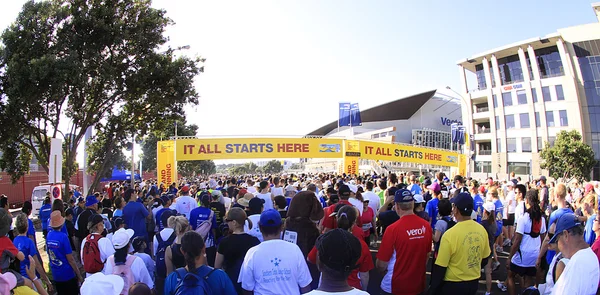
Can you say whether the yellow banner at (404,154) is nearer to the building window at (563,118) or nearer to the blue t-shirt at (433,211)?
the blue t-shirt at (433,211)

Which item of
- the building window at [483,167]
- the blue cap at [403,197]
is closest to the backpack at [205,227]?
the blue cap at [403,197]

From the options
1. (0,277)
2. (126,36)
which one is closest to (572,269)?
(0,277)

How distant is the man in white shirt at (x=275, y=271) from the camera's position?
325cm

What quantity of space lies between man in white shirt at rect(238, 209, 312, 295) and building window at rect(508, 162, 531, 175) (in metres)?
49.8

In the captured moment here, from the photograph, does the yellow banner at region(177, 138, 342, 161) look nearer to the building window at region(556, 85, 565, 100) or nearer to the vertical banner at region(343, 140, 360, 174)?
the vertical banner at region(343, 140, 360, 174)

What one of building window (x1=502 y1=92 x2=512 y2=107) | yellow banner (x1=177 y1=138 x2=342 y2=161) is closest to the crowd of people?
yellow banner (x1=177 y1=138 x2=342 y2=161)

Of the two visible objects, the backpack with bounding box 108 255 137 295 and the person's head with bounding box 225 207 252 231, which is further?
the person's head with bounding box 225 207 252 231

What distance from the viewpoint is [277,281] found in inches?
128

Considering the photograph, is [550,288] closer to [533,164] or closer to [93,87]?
[93,87]

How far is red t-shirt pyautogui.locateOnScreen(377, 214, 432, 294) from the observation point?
13.3 feet

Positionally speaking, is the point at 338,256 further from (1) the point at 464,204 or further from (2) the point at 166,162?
(2) the point at 166,162

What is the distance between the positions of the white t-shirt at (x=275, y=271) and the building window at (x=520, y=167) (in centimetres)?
4981

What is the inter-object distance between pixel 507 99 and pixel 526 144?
607cm

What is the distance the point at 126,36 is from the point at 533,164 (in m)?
45.6
